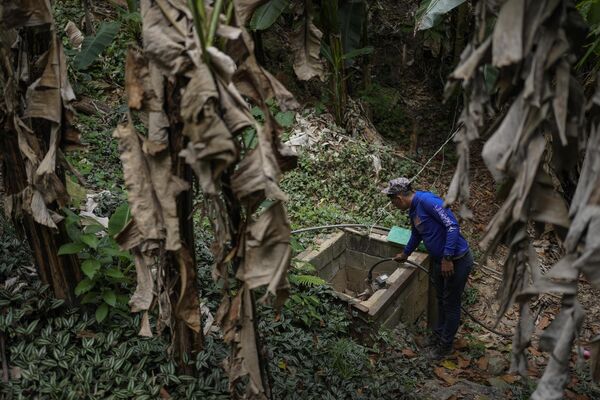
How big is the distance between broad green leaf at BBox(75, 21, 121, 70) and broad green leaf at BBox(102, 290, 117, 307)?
8.25 ft

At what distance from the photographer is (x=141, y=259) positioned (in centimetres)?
274

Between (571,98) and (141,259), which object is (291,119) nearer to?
(141,259)

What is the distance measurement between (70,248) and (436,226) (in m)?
3.15

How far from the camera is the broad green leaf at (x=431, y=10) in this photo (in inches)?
206

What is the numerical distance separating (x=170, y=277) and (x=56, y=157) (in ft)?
2.91

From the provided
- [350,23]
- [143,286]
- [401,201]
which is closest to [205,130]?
[143,286]

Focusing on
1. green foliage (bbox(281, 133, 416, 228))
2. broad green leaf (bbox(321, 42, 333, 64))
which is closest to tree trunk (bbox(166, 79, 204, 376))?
green foliage (bbox(281, 133, 416, 228))

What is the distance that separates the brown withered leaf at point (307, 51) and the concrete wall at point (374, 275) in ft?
7.90

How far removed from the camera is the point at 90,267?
323 cm

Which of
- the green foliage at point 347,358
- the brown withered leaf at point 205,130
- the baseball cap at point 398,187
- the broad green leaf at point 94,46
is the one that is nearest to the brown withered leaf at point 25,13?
the brown withered leaf at point 205,130

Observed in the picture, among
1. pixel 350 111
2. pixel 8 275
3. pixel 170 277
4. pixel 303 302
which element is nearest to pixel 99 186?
pixel 8 275

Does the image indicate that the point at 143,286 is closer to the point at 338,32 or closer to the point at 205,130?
the point at 205,130

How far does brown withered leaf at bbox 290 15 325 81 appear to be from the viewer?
10.6 feet

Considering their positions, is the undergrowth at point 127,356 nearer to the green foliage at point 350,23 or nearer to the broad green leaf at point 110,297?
the broad green leaf at point 110,297
